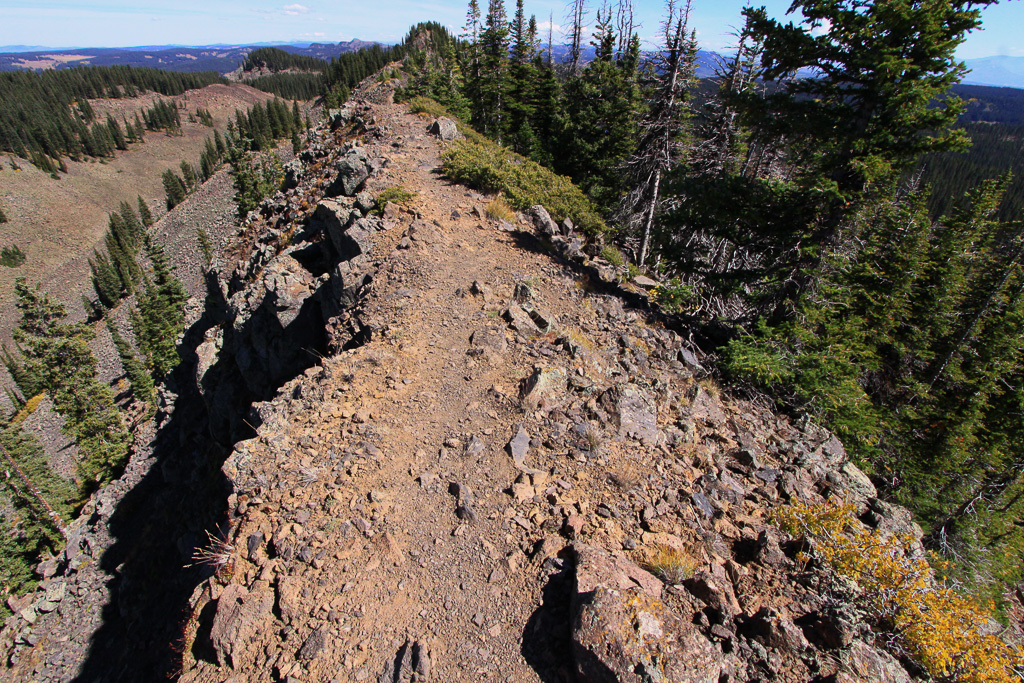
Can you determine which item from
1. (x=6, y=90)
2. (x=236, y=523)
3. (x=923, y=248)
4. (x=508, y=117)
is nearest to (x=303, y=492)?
(x=236, y=523)

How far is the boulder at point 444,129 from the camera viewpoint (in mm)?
24172

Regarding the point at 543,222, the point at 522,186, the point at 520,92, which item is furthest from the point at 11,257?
the point at 543,222

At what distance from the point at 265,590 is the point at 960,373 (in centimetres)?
2438

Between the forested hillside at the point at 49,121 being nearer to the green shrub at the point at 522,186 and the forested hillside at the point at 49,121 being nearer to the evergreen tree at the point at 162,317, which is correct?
the evergreen tree at the point at 162,317

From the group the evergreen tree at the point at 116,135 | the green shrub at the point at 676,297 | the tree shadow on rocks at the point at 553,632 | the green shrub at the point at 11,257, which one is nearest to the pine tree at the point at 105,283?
the green shrub at the point at 11,257

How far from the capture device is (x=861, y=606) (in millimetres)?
5605

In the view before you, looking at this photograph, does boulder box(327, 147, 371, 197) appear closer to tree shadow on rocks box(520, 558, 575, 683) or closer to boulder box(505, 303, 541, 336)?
boulder box(505, 303, 541, 336)

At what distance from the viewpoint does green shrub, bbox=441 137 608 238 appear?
56.7ft

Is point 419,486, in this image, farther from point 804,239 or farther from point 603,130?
point 603,130

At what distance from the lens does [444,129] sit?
24.4 metres

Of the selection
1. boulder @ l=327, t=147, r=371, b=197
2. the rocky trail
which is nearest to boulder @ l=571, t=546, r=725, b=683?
the rocky trail

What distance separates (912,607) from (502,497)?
521 centimetres

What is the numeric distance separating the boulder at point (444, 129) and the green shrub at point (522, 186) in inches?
176

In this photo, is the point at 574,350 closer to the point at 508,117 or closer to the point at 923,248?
the point at 923,248
